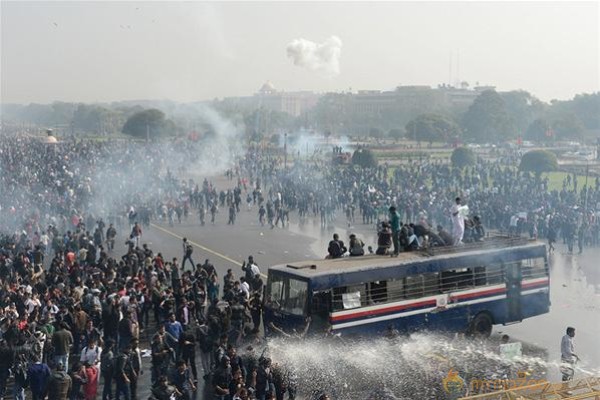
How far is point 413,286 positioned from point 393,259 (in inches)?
30.7

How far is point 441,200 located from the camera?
130ft

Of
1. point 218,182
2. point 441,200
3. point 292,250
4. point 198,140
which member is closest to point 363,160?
point 218,182

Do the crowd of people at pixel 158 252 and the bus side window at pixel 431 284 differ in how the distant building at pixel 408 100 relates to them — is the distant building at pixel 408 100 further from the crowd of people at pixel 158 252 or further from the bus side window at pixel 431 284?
the bus side window at pixel 431 284

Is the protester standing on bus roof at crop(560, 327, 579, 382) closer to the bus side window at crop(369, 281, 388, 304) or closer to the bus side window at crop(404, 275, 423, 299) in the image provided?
the bus side window at crop(404, 275, 423, 299)

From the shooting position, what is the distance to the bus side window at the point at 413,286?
17062mm

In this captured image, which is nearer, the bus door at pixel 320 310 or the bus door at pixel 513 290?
the bus door at pixel 320 310

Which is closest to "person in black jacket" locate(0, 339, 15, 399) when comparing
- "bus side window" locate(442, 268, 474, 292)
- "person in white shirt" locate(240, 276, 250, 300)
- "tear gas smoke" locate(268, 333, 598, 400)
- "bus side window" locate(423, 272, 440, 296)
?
"tear gas smoke" locate(268, 333, 598, 400)

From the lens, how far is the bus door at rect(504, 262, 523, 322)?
18812 millimetres

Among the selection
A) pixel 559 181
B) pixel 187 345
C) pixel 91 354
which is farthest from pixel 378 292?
pixel 559 181

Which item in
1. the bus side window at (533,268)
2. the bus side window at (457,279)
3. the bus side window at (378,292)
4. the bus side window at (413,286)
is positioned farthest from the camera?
the bus side window at (533,268)

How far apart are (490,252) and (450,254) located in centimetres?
126

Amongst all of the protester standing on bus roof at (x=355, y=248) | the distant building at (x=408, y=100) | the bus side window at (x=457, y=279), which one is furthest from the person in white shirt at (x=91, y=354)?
the distant building at (x=408, y=100)

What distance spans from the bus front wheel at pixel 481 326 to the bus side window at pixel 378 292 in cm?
289

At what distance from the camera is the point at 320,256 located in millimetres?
30281
